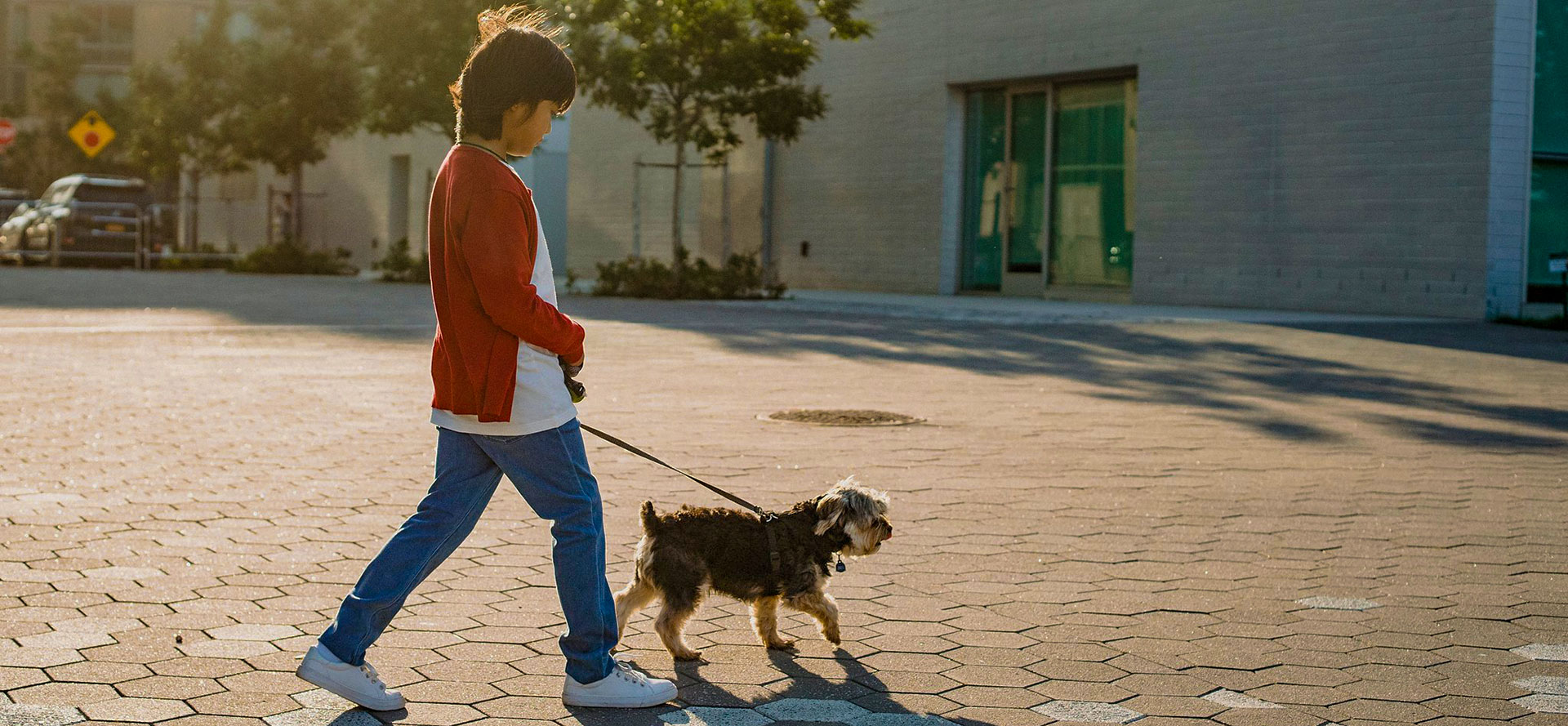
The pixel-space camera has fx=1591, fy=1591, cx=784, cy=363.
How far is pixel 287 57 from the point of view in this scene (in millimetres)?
34438

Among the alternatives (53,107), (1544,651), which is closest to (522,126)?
(1544,651)

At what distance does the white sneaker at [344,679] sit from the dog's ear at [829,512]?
1268 millimetres

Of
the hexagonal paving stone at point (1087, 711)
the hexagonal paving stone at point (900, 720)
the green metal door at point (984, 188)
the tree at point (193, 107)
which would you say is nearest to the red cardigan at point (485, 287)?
the hexagonal paving stone at point (900, 720)

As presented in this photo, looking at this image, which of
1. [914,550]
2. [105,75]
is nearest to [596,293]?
[914,550]

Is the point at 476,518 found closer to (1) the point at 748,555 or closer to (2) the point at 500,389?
(2) the point at 500,389

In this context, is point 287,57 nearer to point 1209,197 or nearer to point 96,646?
point 1209,197

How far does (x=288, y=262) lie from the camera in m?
34.0

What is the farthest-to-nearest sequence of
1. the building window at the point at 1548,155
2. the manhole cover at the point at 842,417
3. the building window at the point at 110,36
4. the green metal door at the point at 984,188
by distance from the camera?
the building window at the point at 110,36, the green metal door at the point at 984,188, the building window at the point at 1548,155, the manhole cover at the point at 842,417

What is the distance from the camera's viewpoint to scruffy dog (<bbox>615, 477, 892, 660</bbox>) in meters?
4.30

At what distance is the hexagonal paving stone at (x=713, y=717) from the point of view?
3.80 metres

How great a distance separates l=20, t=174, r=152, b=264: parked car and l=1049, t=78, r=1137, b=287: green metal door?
20.8 metres

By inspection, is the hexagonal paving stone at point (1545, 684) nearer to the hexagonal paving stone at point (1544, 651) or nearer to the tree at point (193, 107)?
the hexagonal paving stone at point (1544, 651)

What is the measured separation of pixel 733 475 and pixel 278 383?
493 centimetres

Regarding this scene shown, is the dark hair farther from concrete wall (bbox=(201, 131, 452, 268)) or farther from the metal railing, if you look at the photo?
concrete wall (bbox=(201, 131, 452, 268))
